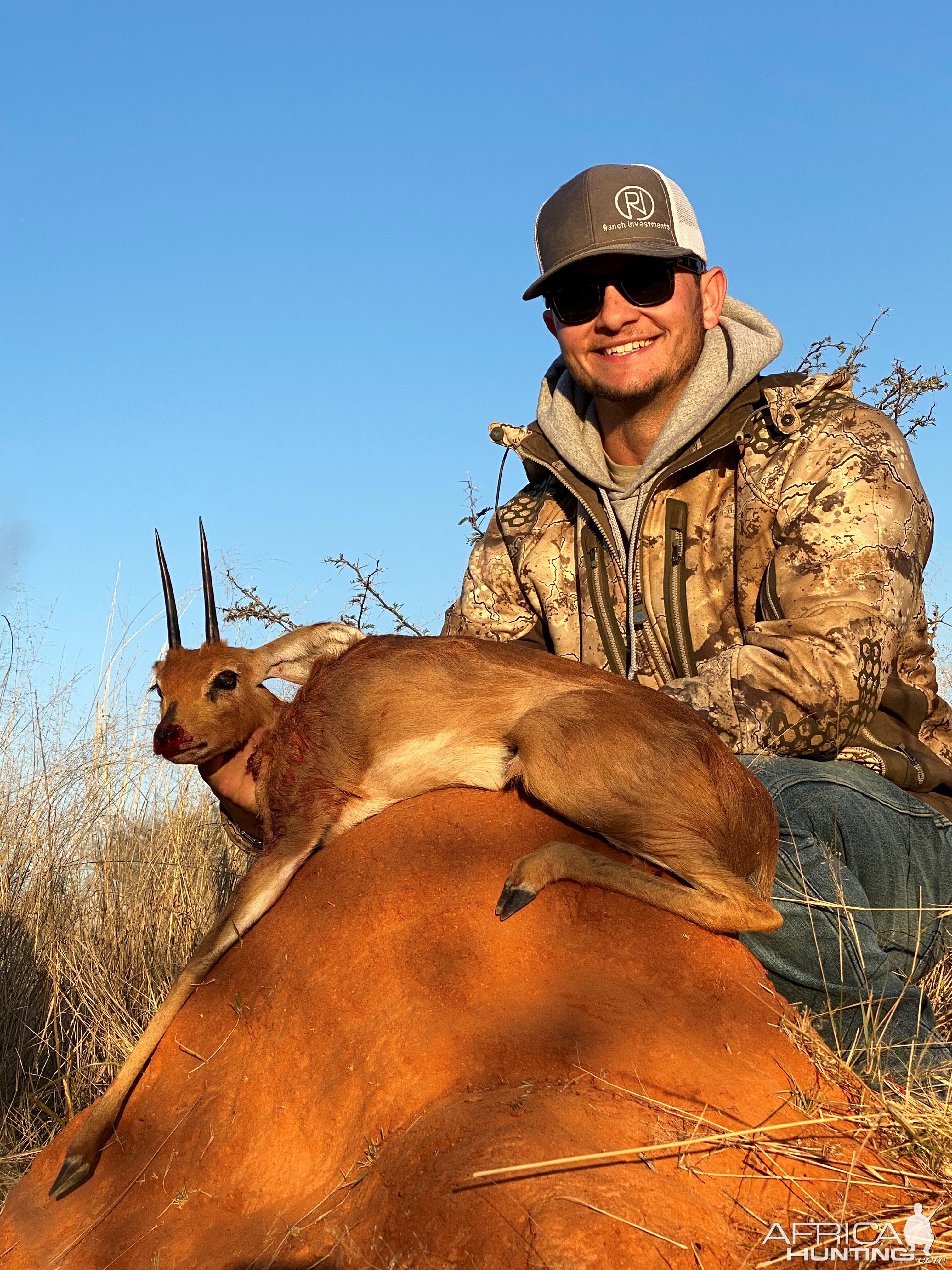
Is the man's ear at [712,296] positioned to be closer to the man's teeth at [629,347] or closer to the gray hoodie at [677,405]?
the gray hoodie at [677,405]

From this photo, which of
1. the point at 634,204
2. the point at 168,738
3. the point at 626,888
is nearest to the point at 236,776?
the point at 168,738

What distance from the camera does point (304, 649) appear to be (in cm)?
436

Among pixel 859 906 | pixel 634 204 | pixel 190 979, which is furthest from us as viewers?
pixel 634 204

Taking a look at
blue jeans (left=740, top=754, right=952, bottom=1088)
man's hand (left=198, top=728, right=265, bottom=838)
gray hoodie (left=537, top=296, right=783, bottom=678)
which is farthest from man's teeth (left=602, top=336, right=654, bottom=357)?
man's hand (left=198, top=728, right=265, bottom=838)

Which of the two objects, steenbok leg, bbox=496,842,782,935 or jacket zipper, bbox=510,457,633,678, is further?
jacket zipper, bbox=510,457,633,678

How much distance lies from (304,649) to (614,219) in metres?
2.26

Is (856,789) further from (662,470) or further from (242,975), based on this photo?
(242,975)

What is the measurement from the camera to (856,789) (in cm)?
412

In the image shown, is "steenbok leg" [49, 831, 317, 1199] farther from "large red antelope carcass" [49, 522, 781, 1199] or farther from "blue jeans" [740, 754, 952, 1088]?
"blue jeans" [740, 754, 952, 1088]

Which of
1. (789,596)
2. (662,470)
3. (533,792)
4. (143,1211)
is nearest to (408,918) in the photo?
(533,792)

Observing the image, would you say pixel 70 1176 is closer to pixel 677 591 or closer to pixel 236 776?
pixel 236 776

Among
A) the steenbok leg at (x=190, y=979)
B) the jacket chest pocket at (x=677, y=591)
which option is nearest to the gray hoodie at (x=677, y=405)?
the jacket chest pocket at (x=677, y=591)

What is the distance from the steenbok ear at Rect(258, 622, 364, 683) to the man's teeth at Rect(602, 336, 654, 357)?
1.78 meters

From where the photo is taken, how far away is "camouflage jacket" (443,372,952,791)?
4.24 metres
